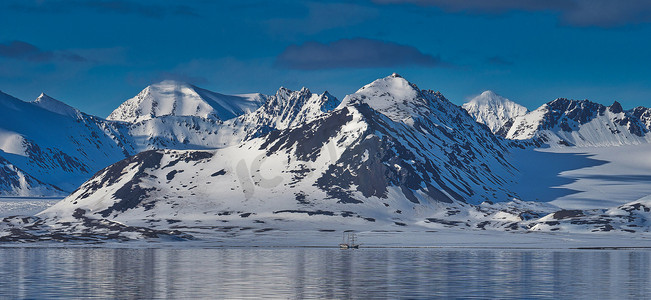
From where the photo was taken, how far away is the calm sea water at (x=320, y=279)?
104 meters

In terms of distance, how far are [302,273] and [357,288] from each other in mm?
27709

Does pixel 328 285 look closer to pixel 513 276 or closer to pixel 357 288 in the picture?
pixel 357 288

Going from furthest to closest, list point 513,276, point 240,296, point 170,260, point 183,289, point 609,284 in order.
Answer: point 170,260 → point 513,276 → point 609,284 → point 183,289 → point 240,296

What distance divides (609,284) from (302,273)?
1741 inches

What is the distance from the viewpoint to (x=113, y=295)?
4003 inches

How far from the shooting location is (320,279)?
12725 cm

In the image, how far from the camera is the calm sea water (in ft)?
342

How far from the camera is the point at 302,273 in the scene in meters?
139

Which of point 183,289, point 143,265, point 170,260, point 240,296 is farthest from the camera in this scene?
point 170,260

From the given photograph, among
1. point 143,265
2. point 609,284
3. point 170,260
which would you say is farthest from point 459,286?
point 170,260

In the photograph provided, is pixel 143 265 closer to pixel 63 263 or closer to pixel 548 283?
pixel 63 263

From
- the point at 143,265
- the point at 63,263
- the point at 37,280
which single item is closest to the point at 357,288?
the point at 37,280

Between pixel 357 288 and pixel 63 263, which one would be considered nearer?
pixel 357 288

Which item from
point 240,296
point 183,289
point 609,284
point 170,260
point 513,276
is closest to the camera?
point 240,296
